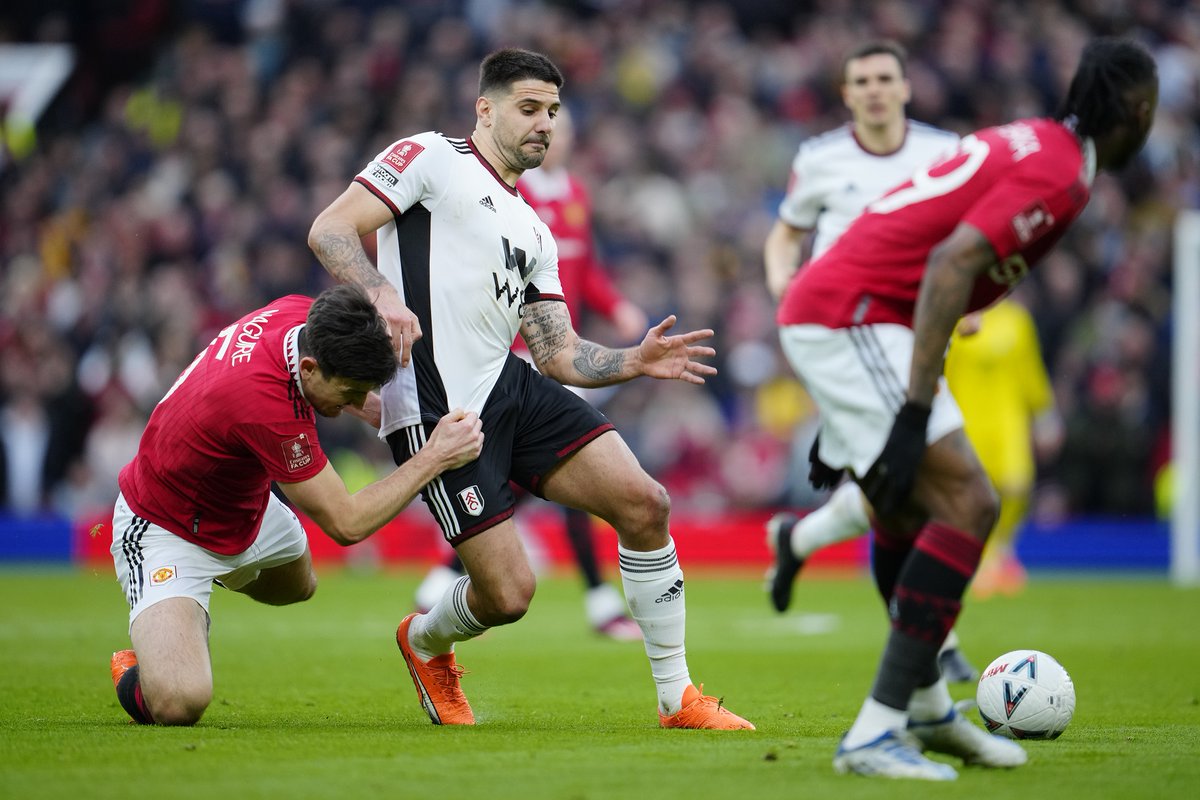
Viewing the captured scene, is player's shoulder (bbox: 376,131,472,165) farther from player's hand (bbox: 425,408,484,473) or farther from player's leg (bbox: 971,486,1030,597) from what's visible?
player's leg (bbox: 971,486,1030,597)

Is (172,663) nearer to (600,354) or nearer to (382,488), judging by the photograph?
(382,488)

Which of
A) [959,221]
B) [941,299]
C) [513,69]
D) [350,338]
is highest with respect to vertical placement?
[513,69]

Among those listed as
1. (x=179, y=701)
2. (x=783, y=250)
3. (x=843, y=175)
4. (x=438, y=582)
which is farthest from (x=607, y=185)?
(x=179, y=701)

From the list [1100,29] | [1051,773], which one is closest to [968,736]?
[1051,773]

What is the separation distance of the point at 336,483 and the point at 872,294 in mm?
2042

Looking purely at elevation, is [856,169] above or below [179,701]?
above

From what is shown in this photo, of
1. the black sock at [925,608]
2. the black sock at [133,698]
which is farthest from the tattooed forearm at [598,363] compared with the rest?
the black sock at [133,698]

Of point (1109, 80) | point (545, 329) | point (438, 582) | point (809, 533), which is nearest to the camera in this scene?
point (1109, 80)

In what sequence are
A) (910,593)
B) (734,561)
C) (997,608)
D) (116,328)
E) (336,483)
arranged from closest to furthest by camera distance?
(910,593) → (336,483) → (997,608) → (734,561) → (116,328)

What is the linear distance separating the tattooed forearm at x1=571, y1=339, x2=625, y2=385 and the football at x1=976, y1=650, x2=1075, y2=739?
1821 mm

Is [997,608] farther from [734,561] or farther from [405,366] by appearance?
[405,366]

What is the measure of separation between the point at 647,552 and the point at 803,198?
2.53 metres

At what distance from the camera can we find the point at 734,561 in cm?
1680

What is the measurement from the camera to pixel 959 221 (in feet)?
15.8
